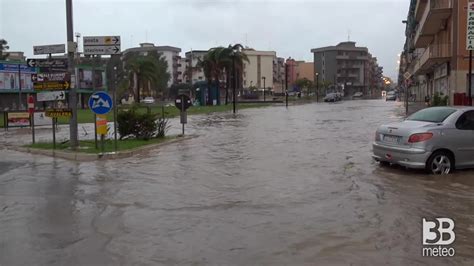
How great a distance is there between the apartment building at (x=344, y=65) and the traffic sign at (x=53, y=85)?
142m

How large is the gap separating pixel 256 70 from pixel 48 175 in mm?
145150

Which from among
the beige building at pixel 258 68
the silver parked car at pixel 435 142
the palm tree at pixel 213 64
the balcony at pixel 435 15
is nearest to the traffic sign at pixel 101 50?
the silver parked car at pixel 435 142

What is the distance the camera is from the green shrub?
18.7 m

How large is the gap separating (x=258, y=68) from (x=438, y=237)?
150832mm

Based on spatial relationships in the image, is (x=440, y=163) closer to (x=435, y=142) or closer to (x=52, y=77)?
(x=435, y=142)

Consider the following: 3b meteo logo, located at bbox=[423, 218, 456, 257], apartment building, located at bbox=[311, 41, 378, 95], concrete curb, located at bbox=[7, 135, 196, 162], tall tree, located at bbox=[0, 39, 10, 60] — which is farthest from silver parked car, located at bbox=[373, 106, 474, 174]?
apartment building, located at bbox=[311, 41, 378, 95]

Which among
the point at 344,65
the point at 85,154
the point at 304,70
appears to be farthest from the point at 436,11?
the point at 304,70

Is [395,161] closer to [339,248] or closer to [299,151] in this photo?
[299,151]

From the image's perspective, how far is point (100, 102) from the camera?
15.2m

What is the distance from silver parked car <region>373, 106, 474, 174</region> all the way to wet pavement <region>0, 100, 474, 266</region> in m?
0.29

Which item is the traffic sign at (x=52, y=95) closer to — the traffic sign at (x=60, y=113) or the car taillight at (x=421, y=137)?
the traffic sign at (x=60, y=113)

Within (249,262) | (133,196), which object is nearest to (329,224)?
(249,262)

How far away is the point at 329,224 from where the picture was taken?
7254mm

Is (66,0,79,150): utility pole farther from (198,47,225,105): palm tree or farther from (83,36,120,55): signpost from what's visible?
(198,47,225,105): palm tree
